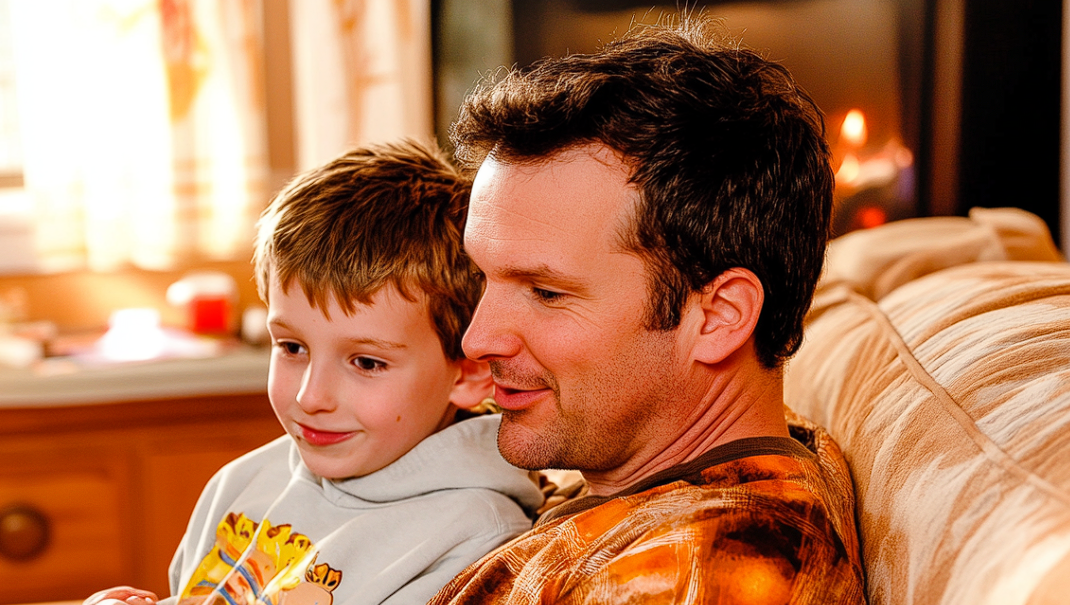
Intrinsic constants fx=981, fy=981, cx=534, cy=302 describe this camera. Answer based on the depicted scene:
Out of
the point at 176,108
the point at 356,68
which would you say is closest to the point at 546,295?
the point at 356,68

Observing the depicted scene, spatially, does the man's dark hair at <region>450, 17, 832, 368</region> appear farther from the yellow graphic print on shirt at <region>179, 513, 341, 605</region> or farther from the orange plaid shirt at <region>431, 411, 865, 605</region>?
the yellow graphic print on shirt at <region>179, 513, 341, 605</region>

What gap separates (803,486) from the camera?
794 millimetres

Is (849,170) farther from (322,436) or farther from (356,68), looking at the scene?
(322,436)

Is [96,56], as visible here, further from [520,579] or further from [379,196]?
[520,579]

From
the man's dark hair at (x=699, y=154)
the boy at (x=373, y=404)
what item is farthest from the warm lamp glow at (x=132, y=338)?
the man's dark hair at (x=699, y=154)

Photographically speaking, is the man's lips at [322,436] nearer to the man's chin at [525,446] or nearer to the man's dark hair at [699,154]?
the man's chin at [525,446]

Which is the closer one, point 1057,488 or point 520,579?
point 1057,488

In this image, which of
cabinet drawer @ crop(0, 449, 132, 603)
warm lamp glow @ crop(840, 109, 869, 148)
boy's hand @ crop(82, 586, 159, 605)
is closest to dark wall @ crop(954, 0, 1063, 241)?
warm lamp glow @ crop(840, 109, 869, 148)

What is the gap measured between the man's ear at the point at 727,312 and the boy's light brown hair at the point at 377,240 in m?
0.32

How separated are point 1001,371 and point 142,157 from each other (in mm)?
2522

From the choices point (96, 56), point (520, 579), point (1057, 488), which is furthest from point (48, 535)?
point (1057, 488)

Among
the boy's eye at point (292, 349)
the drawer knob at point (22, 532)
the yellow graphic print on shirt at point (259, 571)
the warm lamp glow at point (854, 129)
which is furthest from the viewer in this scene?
the warm lamp glow at point (854, 129)

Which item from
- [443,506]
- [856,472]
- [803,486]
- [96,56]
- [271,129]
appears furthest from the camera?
[271,129]

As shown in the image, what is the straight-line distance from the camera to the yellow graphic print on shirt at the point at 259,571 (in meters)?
1.05
